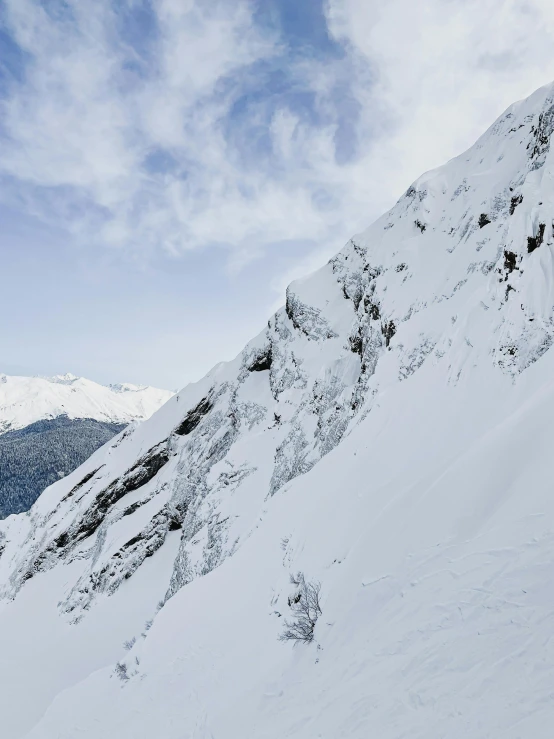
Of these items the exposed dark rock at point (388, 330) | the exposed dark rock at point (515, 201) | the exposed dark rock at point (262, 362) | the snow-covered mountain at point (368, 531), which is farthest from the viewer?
the exposed dark rock at point (262, 362)

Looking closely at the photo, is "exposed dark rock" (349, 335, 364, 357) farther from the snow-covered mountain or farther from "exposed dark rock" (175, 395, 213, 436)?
"exposed dark rock" (175, 395, 213, 436)

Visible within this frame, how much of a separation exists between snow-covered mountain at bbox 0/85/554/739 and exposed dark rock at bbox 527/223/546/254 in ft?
0.14

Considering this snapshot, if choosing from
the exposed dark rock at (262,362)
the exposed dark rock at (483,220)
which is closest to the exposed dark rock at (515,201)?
the exposed dark rock at (483,220)

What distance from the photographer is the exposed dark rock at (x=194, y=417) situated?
138 ft

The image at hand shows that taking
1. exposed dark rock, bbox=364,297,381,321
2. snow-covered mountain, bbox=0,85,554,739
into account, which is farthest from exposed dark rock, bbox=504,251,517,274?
exposed dark rock, bbox=364,297,381,321

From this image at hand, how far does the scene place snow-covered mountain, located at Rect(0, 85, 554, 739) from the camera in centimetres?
→ 557

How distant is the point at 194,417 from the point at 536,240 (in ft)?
114

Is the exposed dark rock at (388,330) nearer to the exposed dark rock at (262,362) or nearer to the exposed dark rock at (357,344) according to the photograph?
the exposed dark rock at (357,344)

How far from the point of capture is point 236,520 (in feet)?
77.9

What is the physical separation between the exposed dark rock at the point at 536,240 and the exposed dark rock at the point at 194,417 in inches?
1271

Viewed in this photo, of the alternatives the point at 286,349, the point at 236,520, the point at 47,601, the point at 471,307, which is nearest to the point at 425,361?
the point at 471,307

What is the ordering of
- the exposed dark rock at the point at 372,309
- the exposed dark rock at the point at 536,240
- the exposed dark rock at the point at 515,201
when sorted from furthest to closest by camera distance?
the exposed dark rock at the point at 372,309
the exposed dark rock at the point at 515,201
the exposed dark rock at the point at 536,240

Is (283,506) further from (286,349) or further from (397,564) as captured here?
(286,349)

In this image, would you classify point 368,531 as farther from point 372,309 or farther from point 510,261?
point 372,309
